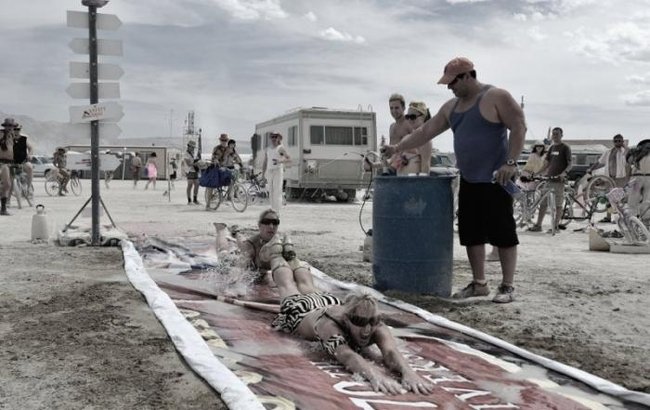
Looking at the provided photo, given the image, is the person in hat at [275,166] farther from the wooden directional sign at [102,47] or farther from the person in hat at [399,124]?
the person in hat at [399,124]

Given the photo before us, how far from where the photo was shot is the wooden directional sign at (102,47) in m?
8.37

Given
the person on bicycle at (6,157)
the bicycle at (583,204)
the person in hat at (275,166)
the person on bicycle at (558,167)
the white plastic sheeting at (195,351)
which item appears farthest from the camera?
the bicycle at (583,204)

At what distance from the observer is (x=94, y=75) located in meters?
8.47

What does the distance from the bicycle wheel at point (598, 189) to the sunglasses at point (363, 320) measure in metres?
A: 10.8

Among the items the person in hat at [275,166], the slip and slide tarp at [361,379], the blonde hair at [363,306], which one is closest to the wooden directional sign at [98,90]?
the person in hat at [275,166]

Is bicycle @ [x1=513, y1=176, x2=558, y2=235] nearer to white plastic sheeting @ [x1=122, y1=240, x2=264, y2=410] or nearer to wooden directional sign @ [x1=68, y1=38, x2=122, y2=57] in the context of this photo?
wooden directional sign @ [x1=68, y1=38, x2=122, y2=57]

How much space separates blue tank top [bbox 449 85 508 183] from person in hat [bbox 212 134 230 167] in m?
11.1

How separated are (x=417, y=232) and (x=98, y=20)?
518 centimetres

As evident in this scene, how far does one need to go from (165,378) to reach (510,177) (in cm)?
297

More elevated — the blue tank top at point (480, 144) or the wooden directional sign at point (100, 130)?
the wooden directional sign at point (100, 130)

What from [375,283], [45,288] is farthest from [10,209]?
[375,283]

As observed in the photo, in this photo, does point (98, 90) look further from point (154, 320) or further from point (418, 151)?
point (154, 320)

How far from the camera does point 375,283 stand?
5.84m

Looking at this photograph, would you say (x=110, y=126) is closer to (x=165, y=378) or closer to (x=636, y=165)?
(x=165, y=378)
